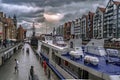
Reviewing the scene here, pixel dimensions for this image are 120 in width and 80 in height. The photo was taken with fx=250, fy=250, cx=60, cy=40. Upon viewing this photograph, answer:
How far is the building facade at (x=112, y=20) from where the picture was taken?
9514cm

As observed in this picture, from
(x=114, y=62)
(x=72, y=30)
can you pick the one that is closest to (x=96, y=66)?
(x=114, y=62)

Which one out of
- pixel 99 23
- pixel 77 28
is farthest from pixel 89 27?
pixel 77 28

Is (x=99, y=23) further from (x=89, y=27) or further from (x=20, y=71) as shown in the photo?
(x=20, y=71)

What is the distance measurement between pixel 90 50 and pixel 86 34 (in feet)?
383

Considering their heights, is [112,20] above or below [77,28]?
above

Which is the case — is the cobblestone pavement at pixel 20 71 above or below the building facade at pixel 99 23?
below

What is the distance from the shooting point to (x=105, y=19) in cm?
10862

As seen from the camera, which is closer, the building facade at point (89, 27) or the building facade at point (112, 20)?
the building facade at point (112, 20)

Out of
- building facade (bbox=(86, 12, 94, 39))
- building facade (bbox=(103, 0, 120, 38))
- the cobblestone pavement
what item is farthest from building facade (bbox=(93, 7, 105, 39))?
the cobblestone pavement

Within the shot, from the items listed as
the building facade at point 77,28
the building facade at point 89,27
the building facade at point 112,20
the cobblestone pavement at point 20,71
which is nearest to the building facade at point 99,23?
the building facade at point 112,20

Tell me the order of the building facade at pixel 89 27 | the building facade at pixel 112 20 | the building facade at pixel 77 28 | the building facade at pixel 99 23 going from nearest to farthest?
1. the building facade at pixel 112 20
2. the building facade at pixel 99 23
3. the building facade at pixel 89 27
4. the building facade at pixel 77 28

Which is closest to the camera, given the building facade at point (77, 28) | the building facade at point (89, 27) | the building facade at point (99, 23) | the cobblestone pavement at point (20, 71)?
the cobblestone pavement at point (20, 71)

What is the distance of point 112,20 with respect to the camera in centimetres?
9962

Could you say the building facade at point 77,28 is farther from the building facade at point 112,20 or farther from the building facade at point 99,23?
the building facade at point 112,20
